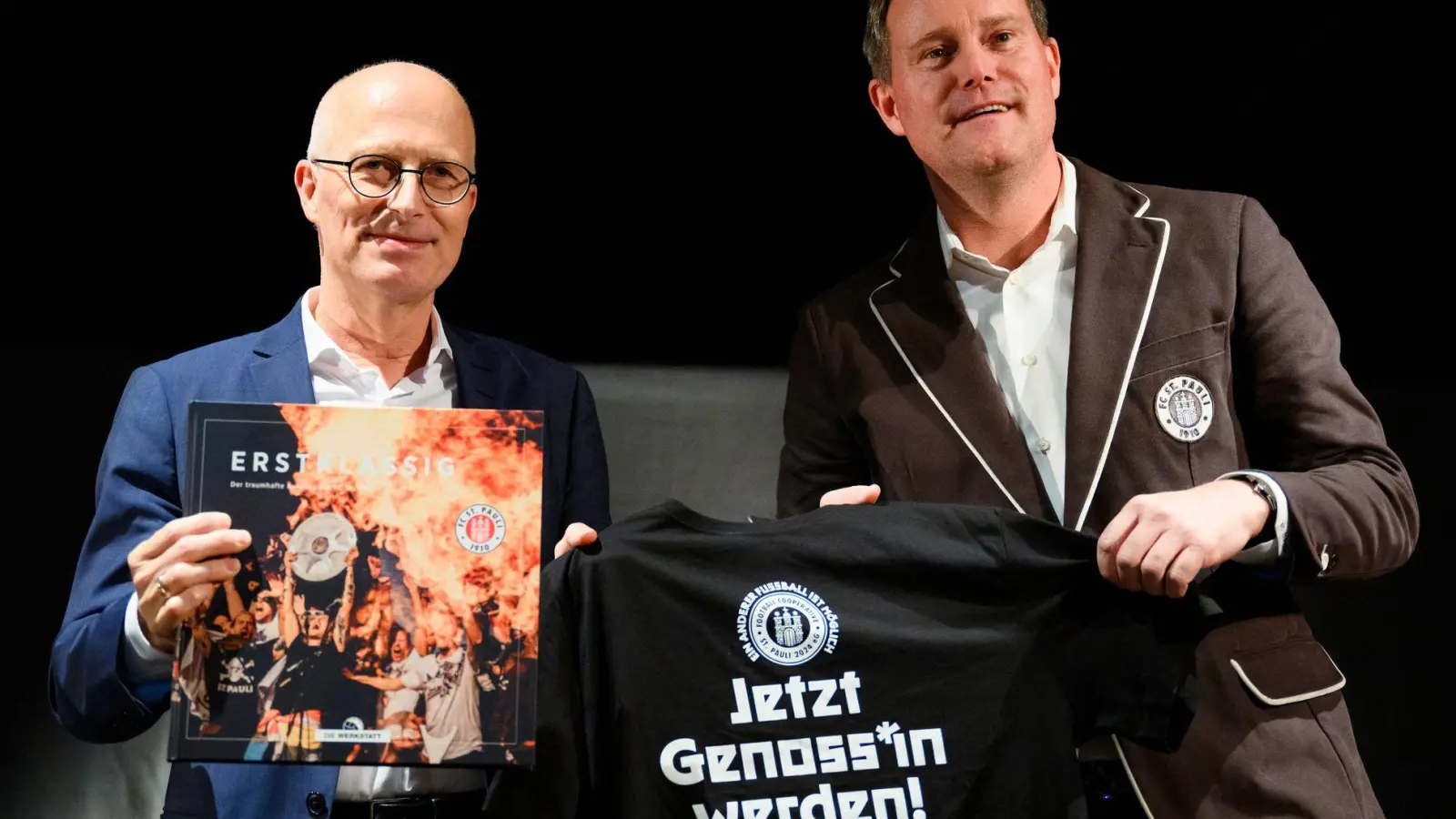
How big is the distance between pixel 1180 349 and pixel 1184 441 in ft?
0.46

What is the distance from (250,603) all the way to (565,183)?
56.8 inches

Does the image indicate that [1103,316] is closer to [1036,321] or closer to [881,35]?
[1036,321]

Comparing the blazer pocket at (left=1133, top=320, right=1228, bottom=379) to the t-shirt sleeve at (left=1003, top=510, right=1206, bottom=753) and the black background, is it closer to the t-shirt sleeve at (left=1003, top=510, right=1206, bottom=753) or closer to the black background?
the t-shirt sleeve at (left=1003, top=510, right=1206, bottom=753)

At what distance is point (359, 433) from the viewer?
1.54 metres

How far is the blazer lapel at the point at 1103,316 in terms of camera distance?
6.16ft

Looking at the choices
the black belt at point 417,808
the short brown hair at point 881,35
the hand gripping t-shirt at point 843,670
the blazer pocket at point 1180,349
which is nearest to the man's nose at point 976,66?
the short brown hair at point 881,35

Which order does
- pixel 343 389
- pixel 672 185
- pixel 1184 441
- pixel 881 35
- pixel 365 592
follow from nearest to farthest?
pixel 365 592 → pixel 1184 441 → pixel 343 389 → pixel 881 35 → pixel 672 185

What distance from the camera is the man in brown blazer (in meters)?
1.72

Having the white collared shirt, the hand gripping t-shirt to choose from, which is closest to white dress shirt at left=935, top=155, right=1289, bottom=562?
the white collared shirt

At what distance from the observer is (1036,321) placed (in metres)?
2.05

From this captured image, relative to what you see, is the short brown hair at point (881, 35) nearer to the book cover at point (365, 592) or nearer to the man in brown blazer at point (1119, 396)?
the man in brown blazer at point (1119, 396)

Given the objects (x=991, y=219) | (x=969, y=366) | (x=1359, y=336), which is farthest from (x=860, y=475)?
(x=1359, y=336)

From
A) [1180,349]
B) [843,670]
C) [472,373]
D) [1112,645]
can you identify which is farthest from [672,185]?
[1112,645]

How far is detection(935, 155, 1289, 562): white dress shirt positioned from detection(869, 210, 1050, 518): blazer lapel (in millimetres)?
30
